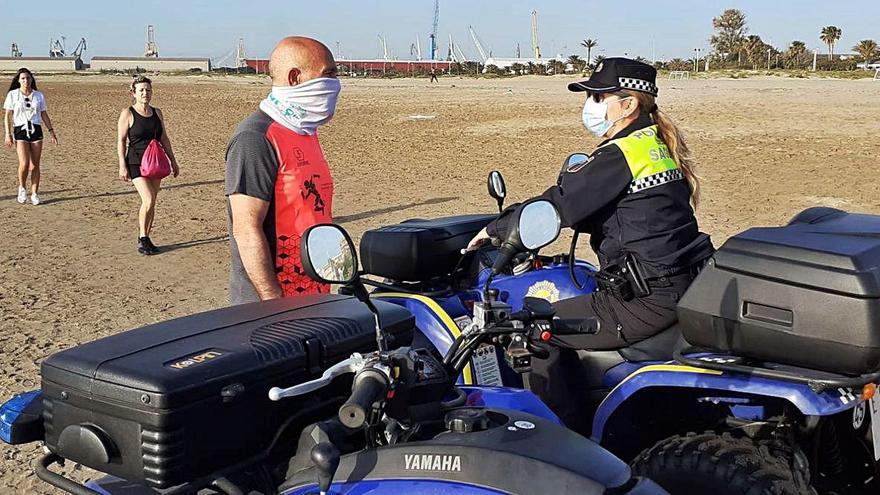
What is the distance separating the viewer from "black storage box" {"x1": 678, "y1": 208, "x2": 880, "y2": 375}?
2793mm

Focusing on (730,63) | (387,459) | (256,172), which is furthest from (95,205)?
(730,63)

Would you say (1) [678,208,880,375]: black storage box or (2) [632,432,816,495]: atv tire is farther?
(2) [632,432,816,495]: atv tire

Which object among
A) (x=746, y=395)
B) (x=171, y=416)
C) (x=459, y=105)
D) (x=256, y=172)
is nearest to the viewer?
(x=171, y=416)

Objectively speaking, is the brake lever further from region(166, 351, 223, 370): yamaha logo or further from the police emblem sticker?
the police emblem sticker

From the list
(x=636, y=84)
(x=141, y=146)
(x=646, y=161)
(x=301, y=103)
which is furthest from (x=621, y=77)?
(x=141, y=146)

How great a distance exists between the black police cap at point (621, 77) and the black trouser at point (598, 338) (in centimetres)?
88

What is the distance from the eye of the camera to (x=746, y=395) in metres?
3.29

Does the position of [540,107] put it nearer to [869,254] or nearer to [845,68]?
[869,254]

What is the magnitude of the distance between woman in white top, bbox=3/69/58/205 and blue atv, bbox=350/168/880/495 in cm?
1108

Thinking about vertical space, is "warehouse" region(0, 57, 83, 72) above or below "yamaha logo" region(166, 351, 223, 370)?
above

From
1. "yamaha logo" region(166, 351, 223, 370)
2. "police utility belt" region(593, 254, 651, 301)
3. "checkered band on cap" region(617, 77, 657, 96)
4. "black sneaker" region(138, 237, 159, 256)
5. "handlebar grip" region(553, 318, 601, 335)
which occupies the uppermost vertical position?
"checkered band on cap" region(617, 77, 657, 96)

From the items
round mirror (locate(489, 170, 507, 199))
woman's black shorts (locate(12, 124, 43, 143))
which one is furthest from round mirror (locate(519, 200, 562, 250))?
woman's black shorts (locate(12, 124, 43, 143))

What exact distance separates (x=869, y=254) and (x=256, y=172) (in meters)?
2.40

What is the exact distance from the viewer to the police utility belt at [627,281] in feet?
12.2
